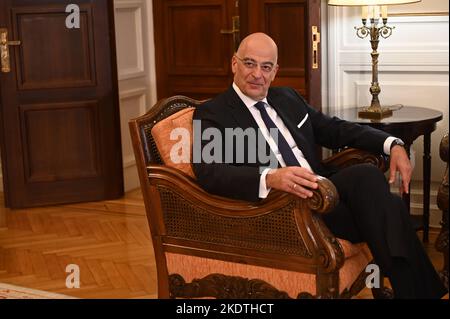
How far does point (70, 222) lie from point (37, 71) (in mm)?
1005

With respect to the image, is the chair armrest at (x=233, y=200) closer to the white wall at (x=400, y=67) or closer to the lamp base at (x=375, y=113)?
the lamp base at (x=375, y=113)

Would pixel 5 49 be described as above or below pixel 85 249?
above

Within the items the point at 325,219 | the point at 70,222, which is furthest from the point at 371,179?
the point at 70,222

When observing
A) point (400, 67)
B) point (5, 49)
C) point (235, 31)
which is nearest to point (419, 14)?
point (400, 67)

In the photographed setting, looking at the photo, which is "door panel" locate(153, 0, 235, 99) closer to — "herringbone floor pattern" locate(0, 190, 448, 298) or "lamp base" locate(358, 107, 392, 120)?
"herringbone floor pattern" locate(0, 190, 448, 298)

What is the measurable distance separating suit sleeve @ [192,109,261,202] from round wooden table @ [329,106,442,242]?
46.0 inches

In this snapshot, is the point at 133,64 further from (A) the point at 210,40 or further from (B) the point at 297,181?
(B) the point at 297,181

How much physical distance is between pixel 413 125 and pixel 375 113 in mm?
212

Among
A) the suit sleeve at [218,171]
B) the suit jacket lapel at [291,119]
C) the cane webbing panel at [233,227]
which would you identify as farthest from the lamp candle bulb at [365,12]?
the cane webbing panel at [233,227]

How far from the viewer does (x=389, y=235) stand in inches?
106

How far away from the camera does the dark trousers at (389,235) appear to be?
106 inches

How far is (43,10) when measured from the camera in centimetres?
496

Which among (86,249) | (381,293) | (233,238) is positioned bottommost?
(86,249)

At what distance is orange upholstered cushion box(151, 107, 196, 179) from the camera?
116 inches
